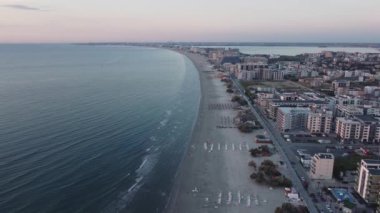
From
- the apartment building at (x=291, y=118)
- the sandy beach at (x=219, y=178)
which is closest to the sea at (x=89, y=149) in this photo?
the sandy beach at (x=219, y=178)

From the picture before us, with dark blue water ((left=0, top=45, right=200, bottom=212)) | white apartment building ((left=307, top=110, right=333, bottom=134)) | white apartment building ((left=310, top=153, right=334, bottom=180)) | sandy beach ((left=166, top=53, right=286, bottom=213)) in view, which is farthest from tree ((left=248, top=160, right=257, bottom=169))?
white apartment building ((left=307, top=110, right=333, bottom=134))

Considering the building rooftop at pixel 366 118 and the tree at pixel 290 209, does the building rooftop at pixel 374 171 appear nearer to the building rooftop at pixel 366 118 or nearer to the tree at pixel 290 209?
the tree at pixel 290 209

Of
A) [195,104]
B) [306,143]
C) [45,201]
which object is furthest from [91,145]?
[195,104]

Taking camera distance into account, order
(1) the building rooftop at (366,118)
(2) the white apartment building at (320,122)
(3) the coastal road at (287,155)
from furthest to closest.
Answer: (2) the white apartment building at (320,122) < (1) the building rooftop at (366,118) < (3) the coastal road at (287,155)

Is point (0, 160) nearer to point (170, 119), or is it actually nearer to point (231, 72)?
point (170, 119)

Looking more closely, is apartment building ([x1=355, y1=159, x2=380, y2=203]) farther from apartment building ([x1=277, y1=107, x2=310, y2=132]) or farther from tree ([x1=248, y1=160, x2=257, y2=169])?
apartment building ([x1=277, y1=107, x2=310, y2=132])

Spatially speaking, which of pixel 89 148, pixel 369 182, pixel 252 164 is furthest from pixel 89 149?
pixel 369 182

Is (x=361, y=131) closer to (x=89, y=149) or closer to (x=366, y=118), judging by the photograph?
(x=366, y=118)
